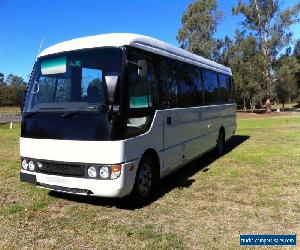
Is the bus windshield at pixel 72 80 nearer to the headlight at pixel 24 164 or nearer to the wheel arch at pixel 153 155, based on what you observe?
the headlight at pixel 24 164

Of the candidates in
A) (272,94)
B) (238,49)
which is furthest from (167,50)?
(272,94)

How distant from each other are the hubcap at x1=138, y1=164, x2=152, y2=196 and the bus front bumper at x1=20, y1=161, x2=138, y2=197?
0.41 metres

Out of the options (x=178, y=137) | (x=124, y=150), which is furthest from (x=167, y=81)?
(x=124, y=150)

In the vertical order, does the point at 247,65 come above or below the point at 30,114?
above

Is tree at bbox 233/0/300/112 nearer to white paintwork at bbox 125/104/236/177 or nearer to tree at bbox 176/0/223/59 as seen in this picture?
tree at bbox 176/0/223/59

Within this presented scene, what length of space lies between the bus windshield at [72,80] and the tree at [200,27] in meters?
46.2

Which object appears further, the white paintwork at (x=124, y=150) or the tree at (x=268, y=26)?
the tree at (x=268, y=26)

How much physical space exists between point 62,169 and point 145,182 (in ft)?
4.99

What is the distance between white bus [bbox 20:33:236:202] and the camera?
602 centimetres

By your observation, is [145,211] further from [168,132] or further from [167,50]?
[167,50]

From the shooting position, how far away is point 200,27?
173ft

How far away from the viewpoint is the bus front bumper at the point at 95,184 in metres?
6.04

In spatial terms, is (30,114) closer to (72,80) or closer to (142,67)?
(72,80)

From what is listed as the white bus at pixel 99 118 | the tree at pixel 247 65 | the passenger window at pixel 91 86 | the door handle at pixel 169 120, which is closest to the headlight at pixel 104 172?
the white bus at pixel 99 118
